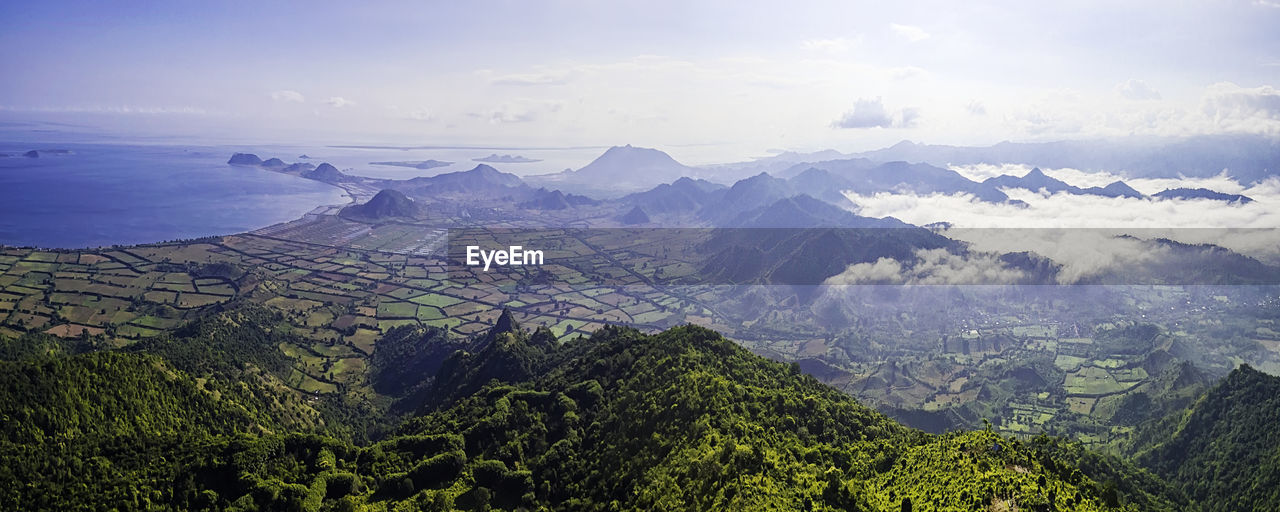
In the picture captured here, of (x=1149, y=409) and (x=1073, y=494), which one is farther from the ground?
(x=1073, y=494)

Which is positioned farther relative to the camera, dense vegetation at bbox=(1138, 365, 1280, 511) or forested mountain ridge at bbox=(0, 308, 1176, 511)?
dense vegetation at bbox=(1138, 365, 1280, 511)

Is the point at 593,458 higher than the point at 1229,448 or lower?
higher

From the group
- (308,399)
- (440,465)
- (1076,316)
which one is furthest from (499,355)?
(1076,316)

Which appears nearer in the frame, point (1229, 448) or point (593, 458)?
point (593, 458)

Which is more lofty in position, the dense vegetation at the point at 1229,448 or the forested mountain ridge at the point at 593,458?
the forested mountain ridge at the point at 593,458

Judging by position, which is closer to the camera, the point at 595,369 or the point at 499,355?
the point at 595,369

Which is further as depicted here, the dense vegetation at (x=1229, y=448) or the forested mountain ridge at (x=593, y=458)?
the dense vegetation at (x=1229, y=448)

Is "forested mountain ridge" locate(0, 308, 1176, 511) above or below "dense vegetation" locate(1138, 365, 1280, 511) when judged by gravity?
above

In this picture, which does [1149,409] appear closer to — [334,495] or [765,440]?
[765,440]
